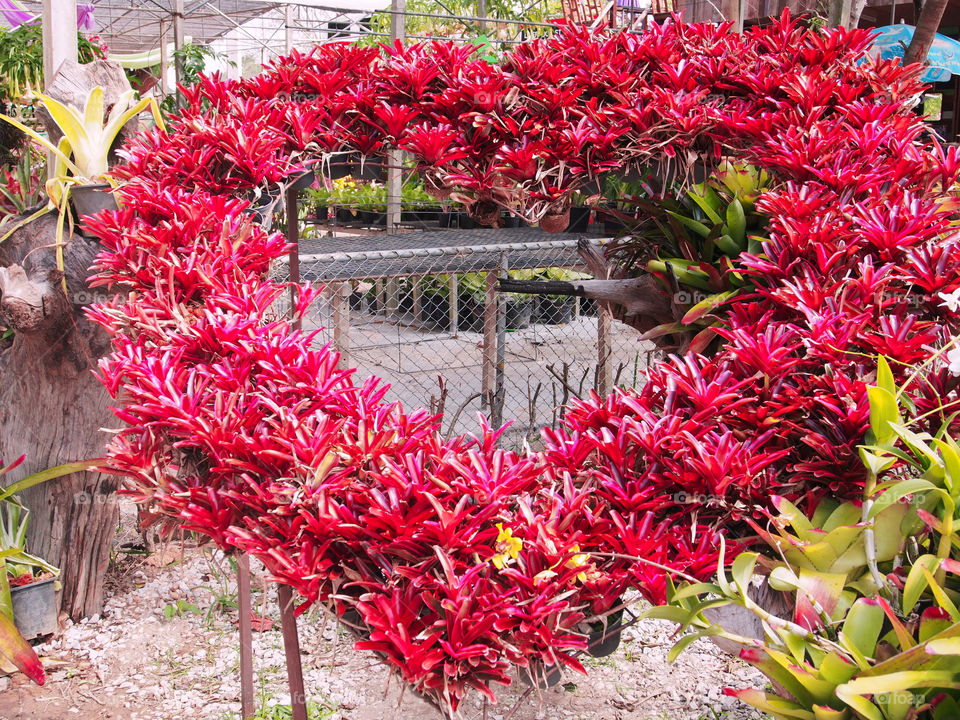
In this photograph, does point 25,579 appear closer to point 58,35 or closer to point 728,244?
point 58,35

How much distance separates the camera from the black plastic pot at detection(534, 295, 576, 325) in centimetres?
662

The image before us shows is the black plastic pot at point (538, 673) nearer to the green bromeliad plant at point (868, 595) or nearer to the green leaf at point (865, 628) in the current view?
the green bromeliad plant at point (868, 595)

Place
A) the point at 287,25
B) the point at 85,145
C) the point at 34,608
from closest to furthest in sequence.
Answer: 1. the point at 85,145
2. the point at 34,608
3. the point at 287,25

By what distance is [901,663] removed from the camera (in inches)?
39.2

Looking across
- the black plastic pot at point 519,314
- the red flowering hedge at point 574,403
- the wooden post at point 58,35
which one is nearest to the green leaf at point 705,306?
the red flowering hedge at point 574,403

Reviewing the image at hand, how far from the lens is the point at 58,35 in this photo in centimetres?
242

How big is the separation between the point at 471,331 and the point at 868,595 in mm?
4805

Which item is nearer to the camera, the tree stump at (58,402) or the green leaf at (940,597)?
the green leaf at (940,597)

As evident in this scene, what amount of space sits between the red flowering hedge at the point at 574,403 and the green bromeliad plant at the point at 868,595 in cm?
6

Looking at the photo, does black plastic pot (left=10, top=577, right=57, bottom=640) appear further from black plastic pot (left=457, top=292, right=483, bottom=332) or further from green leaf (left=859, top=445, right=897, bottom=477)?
black plastic pot (left=457, top=292, right=483, bottom=332)

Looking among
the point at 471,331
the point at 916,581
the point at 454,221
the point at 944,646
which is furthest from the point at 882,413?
the point at 454,221

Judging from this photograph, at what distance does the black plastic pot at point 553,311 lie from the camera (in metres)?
6.62

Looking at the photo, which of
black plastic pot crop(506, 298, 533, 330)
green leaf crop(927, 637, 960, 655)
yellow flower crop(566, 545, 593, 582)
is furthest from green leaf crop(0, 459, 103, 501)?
black plastic pot crop(506, 298, 533, 330)

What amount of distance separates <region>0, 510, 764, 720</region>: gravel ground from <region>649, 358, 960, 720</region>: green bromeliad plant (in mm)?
1104
